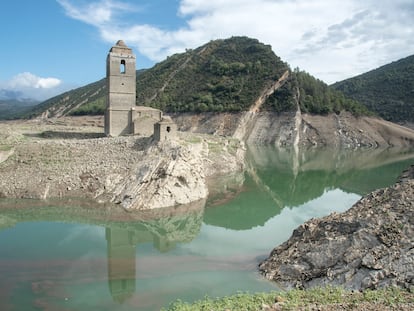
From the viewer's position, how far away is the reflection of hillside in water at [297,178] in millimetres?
24969

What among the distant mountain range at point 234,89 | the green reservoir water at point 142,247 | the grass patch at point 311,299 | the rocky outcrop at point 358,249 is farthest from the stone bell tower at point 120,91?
the distant mountain range at point 234,89

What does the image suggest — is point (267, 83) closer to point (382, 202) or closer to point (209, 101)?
point (209, 101)

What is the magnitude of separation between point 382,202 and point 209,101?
65.1 meters

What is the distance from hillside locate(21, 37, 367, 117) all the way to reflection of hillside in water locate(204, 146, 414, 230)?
12.8 meters

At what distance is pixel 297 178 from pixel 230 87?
42.3 m

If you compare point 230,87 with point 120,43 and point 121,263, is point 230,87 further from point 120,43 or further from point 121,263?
point 121,263

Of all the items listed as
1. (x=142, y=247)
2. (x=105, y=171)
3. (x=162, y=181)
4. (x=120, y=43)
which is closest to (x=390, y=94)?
(x=120, y=43)

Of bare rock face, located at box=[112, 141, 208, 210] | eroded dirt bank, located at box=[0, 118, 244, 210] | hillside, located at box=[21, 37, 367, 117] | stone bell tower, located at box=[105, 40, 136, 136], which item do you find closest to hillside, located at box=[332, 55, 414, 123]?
hillside, located at box=[21, 37, 367, 117]

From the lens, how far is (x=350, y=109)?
3255 inches

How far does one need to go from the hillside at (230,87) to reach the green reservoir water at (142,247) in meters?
46.5

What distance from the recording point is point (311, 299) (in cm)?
976

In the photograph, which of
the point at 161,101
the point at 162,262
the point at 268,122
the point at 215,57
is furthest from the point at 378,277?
the point at 215,57

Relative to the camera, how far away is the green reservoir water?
13.0 m

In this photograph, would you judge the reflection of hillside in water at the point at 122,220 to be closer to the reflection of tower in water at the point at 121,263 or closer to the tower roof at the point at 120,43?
the reflection of tower in water at the point at 121,263
